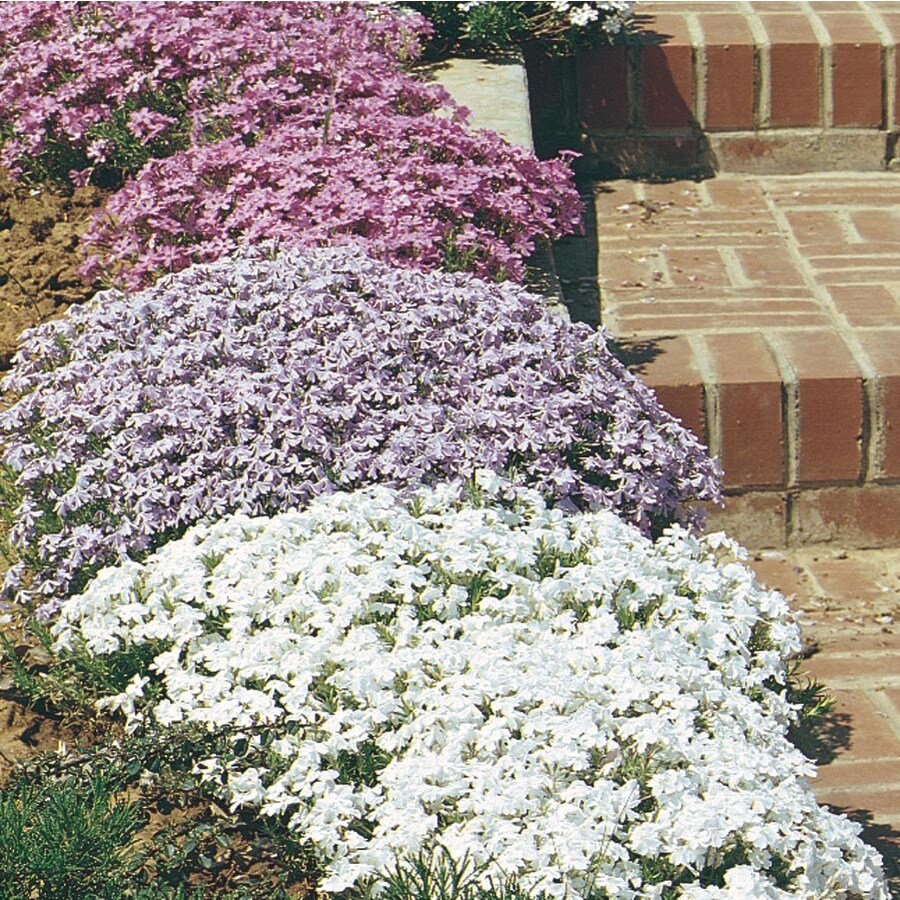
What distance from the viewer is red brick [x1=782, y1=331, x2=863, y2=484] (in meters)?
4.79

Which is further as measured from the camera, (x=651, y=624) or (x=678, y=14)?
(x=678, y=14)

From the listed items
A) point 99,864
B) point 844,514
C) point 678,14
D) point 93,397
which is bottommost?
point 844,514

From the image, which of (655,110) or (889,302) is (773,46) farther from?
(889,302)

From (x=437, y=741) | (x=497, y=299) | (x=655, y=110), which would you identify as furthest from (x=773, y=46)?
(x=437, y=741)

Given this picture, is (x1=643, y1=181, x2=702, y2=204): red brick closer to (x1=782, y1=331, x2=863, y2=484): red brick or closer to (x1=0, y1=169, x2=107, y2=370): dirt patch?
(x1=782, y1=331, x2=863, y2=484): red brick

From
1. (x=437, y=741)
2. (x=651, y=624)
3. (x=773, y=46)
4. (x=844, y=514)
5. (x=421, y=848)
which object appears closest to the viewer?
Result: (x=421, y=848)

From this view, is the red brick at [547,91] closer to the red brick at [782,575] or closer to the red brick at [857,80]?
the red brick at [857,80]

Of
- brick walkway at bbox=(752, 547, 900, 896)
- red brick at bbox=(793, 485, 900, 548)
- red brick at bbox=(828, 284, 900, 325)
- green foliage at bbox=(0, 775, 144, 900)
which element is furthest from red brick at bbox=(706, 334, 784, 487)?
green foliage at bbox=(0, 775, 144, 900)

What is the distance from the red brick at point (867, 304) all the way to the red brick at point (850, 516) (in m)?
0.60

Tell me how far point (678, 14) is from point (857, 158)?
1.05 m

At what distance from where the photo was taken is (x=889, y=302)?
5.34m

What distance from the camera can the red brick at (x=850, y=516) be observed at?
194 inches

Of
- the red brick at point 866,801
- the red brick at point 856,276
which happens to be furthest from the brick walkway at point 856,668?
the red brick at point 856,276

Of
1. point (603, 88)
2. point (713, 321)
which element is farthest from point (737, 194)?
point (713, 321)
